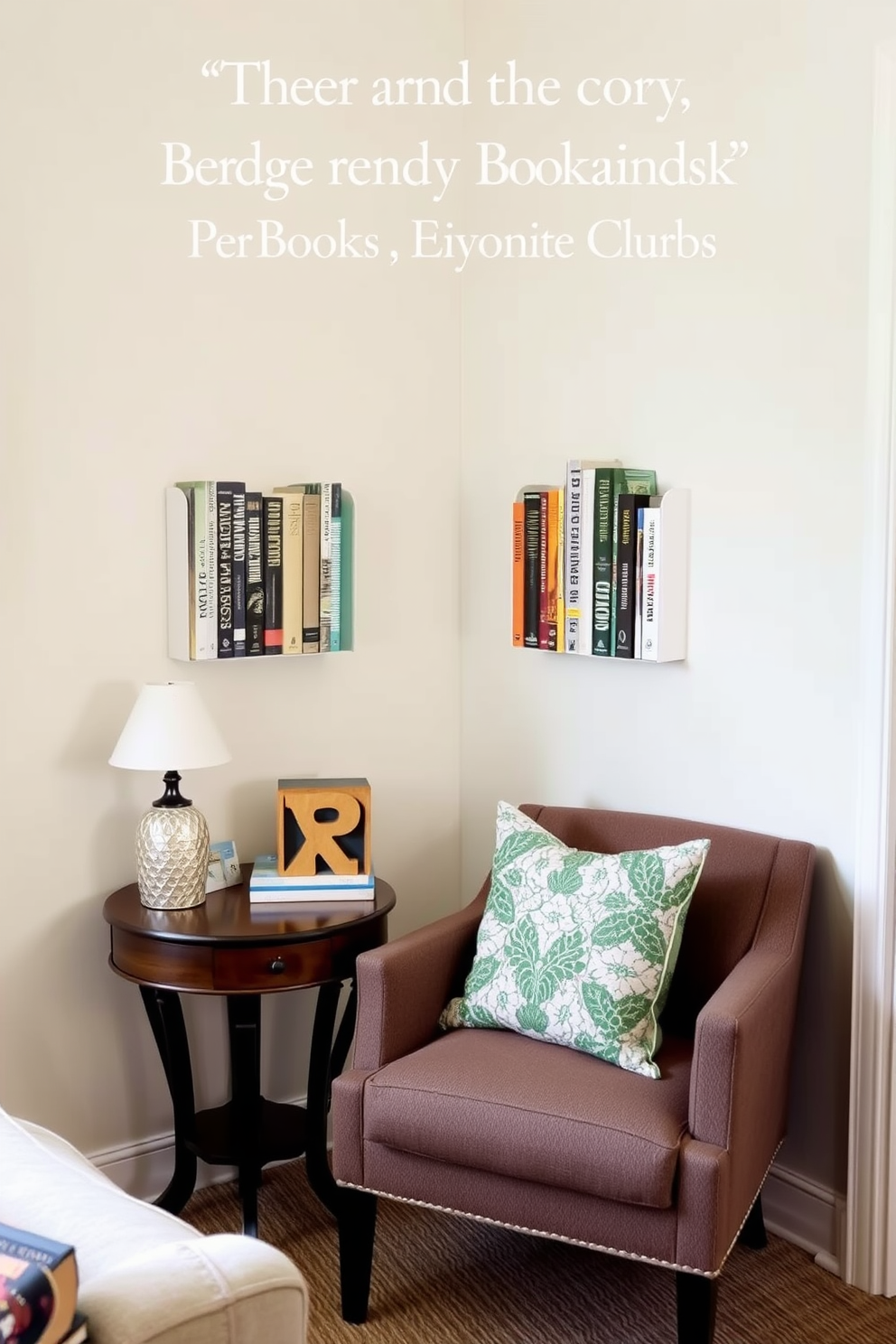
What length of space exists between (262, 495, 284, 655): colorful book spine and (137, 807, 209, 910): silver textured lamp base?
15.8 inches

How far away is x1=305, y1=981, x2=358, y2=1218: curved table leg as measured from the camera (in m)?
2.55

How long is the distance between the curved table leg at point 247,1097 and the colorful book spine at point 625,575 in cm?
100

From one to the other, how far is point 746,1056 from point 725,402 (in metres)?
1.24

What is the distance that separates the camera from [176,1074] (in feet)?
8.36

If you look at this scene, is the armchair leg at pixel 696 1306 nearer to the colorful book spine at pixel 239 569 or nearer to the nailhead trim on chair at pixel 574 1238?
the nailhead trim on chair at pixel 574 1238

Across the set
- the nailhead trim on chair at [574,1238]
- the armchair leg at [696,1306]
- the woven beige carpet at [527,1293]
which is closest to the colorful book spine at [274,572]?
the nailhead trim on chair at [574,1238]

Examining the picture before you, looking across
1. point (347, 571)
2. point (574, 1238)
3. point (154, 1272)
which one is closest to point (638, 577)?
point (347, 571)

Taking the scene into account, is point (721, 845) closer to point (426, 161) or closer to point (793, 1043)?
point (793, 1043)

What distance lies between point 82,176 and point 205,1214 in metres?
2.09

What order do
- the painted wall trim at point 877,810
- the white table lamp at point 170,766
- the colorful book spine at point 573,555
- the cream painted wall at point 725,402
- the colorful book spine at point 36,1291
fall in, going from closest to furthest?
the colorful book spine at point 36,1291, the painted wall trim at point 877,810, the cream painted wall at point 725,402, the white table lamp at point 170,766, the colorful book spine at point 573,555

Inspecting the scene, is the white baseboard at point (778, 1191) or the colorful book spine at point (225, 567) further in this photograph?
the colorful book spine at point (225, 567)

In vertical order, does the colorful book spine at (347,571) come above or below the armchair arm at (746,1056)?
above

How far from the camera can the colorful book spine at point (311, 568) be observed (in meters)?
2.66

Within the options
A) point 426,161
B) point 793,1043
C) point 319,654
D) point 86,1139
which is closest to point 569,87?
point 426,161
